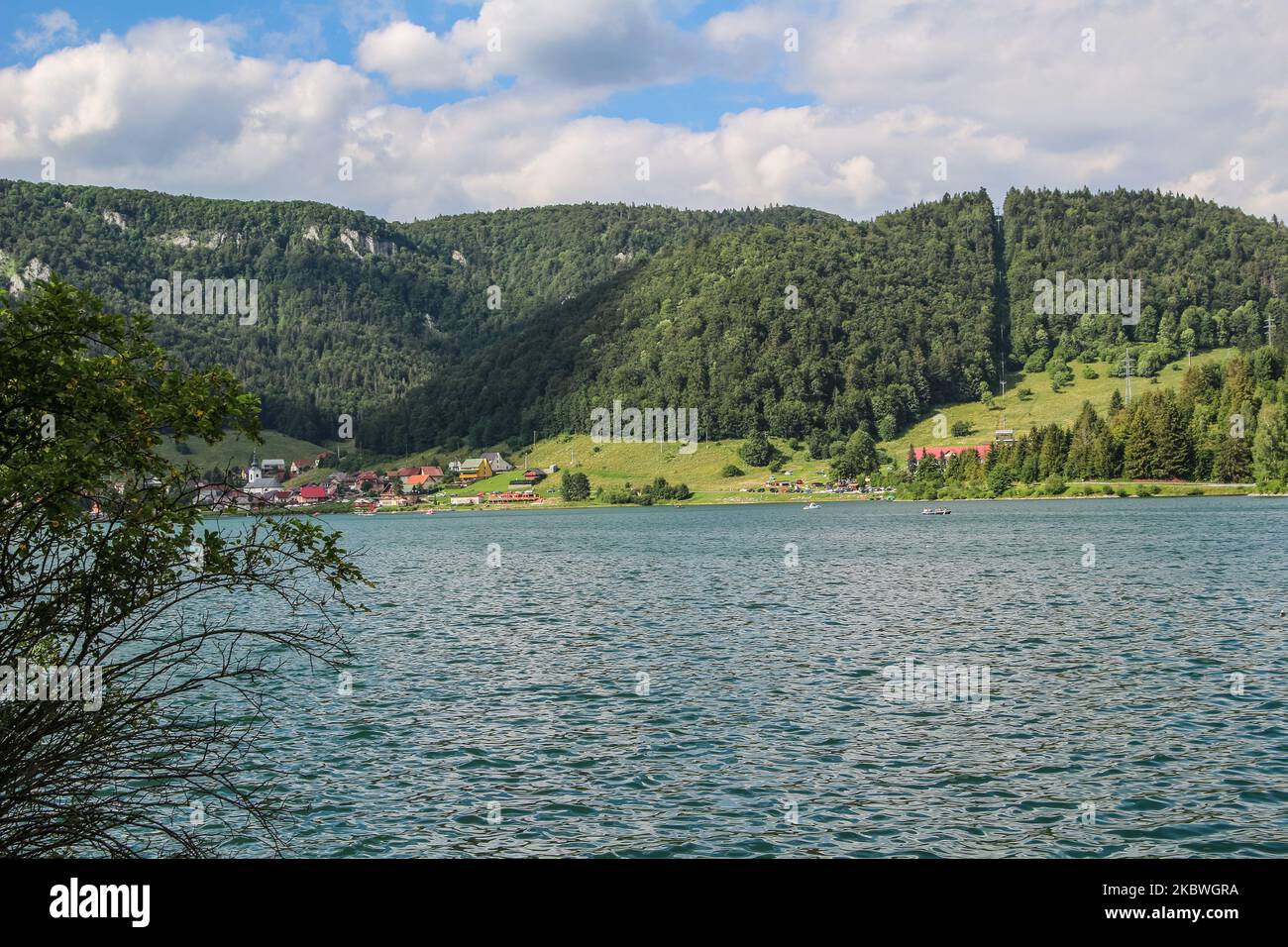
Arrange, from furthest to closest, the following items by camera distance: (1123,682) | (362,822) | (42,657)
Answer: (1123,682)
(362,822)
(42,657)

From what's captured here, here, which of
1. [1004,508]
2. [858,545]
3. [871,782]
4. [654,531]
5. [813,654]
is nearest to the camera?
[871,782]

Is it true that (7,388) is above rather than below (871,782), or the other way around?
above

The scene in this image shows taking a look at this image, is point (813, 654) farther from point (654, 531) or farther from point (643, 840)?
point (654, 531)

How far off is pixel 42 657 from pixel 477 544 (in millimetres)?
133486

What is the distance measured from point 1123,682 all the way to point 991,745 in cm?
1110

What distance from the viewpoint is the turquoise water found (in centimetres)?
2159

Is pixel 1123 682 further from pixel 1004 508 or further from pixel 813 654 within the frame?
pixel 1004 508

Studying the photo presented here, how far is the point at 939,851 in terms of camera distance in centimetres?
1989

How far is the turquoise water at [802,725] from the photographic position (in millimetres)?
21594

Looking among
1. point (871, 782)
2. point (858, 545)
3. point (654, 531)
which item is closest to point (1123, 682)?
point (871, 782)

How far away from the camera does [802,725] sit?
3062cm

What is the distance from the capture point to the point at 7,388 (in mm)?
10172
